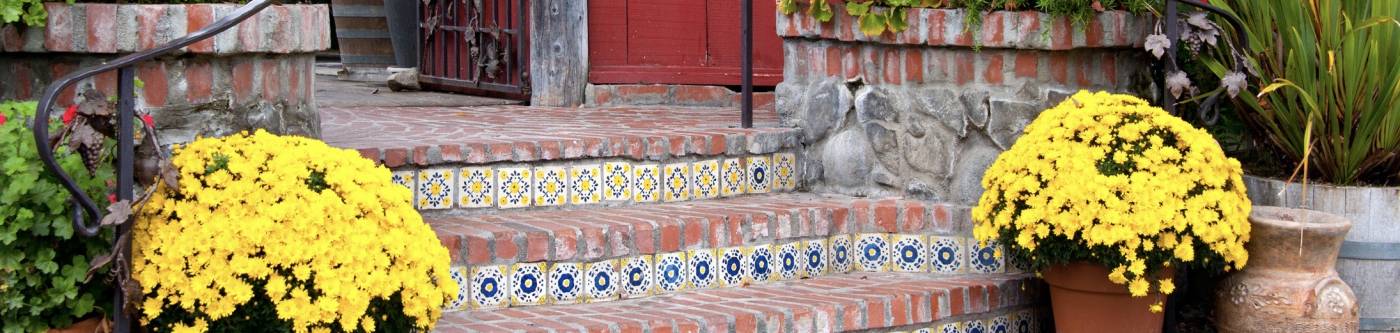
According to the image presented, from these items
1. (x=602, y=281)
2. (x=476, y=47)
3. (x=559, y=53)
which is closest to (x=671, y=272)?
(x=602, y=281)

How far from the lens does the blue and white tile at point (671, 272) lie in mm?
4117

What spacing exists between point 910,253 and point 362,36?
471 cm

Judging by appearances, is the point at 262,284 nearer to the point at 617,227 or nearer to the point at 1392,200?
the point at 617,227

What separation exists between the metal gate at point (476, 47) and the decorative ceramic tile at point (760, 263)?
2.08m

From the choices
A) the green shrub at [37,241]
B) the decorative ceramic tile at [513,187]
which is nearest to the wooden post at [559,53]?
the decorative ceramic tile at [513,187]

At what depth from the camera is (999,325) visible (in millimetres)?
4344

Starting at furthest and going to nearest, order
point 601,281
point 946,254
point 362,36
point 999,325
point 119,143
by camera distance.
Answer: point 362,36, point 946,254, point 999,325, point 601,281, point 119,143

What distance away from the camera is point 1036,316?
4.44 m

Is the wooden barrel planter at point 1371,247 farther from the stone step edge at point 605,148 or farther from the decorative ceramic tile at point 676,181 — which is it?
the decorative ceramic tile at point 676,181

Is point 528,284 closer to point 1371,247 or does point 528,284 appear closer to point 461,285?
point 461,285

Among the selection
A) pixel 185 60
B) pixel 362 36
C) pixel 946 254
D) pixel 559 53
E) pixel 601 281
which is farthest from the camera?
pixel 362 36

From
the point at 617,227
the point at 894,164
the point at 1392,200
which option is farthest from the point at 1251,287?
the point at 617,227

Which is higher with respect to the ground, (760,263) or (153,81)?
(153,81)

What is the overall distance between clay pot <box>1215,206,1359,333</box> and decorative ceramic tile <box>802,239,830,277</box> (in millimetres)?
1119
